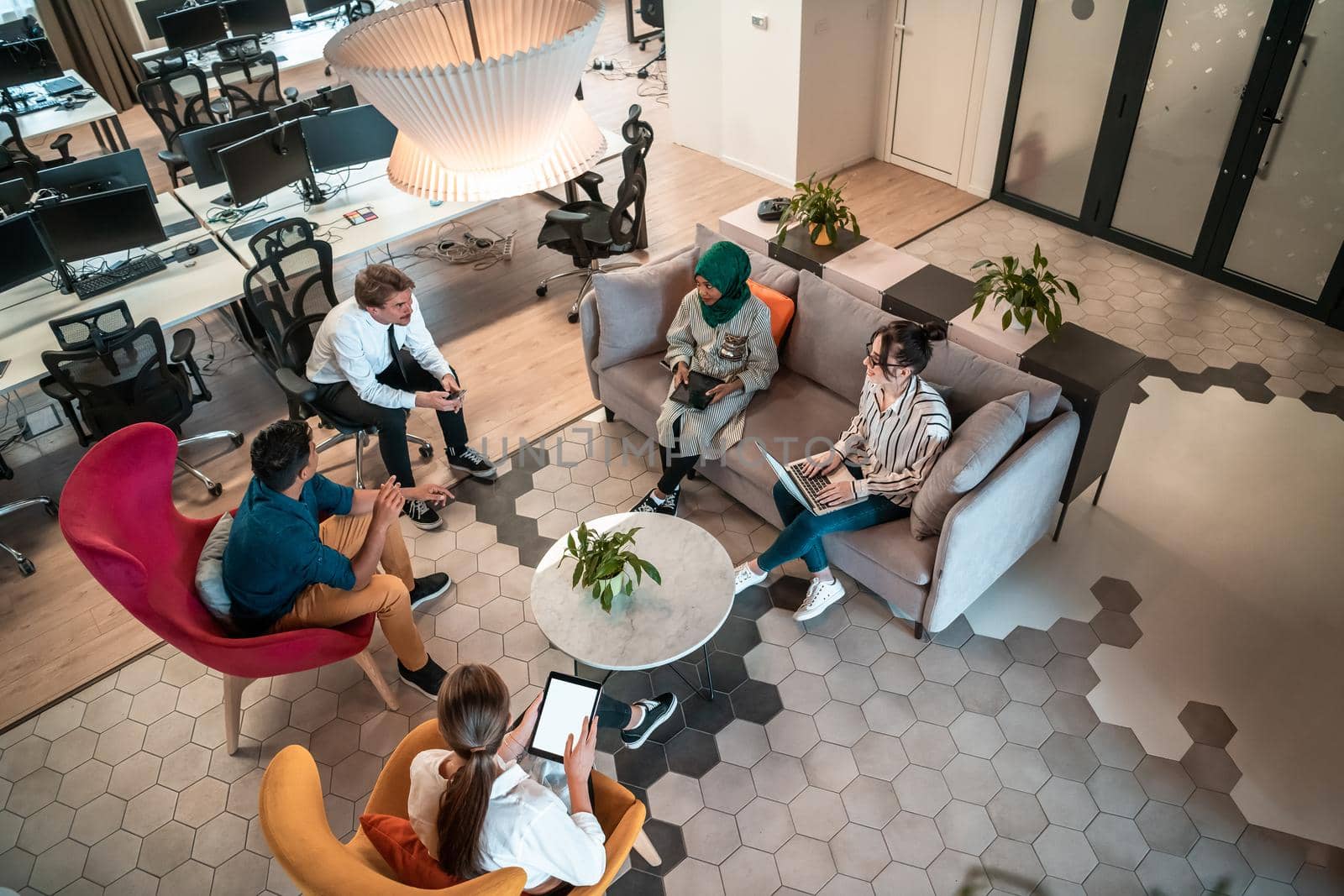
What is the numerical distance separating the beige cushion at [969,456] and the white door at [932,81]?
3.83 metres

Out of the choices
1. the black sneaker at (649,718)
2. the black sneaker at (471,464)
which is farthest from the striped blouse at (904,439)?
the black sneaker at (471,464)

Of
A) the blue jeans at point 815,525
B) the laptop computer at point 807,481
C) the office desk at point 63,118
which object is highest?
the office desk at point 63,118

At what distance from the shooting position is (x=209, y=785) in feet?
10.8

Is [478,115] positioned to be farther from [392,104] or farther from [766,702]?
[766,702]

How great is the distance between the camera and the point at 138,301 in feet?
15.5

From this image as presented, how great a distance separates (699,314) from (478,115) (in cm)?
245

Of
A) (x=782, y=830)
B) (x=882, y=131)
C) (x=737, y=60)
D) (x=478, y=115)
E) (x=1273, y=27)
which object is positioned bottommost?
(x=782, y=830)

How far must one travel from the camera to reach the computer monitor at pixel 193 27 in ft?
26.6

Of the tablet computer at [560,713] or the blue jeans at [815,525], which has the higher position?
the tablet computer at [560,713]

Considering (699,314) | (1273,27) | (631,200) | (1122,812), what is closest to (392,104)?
(699,314)

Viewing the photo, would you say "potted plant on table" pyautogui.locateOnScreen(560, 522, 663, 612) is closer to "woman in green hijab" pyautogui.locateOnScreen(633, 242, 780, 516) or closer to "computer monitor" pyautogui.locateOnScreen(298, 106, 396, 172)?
"woman in green hijab" pyautogui.locateOnScreen(633, 242, 780, 516)

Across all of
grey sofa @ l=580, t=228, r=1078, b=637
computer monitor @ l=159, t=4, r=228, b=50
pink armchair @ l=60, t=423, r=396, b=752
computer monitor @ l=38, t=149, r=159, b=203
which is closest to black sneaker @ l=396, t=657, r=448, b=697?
pink armchair @ l=60, t=423, r=396, b=752

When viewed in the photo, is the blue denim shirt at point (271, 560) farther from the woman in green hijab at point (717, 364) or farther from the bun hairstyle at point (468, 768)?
the woman in green hijab at point (717, 364)

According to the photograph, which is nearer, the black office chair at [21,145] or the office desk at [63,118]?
the black office chair at [21,145]
